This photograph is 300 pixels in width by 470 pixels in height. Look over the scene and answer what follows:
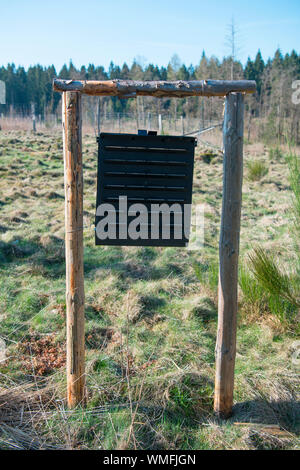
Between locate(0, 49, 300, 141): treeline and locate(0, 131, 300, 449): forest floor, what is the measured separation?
23.4 meters

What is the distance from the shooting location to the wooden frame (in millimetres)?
2492

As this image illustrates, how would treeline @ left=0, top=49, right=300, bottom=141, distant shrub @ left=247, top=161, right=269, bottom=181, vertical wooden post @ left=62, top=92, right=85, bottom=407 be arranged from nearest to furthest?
vertical wooden post @ left=62, top=92, right=85, bottom=407, distant shrub @ left=247, top=161, right=269, bottom=181, treeline @ left=0, top=49, right=300, bottom=141

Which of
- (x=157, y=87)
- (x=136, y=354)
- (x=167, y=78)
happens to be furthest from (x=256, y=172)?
(x=167, y=78)

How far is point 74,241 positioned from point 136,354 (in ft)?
4.62

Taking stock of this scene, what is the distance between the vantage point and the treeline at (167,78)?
29828mm

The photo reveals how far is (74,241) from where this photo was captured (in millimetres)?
2607

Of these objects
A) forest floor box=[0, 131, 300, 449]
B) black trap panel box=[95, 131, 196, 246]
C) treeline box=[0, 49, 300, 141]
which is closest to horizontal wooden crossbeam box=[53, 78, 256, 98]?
black trap panel box=[95, 131, 196, 246]

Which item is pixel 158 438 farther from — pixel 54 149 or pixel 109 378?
pixel 54 149

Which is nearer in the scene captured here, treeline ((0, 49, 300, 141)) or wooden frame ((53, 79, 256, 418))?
wooden frame ((53, 79, 256, 418))

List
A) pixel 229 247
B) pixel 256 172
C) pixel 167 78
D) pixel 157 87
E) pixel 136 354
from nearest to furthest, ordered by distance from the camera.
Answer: pixel 157 87, pixel 229 247, pixel 136 354, pixel 256 172, pixel 167 78

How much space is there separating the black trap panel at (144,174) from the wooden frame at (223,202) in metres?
0.18

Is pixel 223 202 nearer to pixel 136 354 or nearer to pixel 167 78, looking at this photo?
pixel 136 354

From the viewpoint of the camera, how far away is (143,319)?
410 cm

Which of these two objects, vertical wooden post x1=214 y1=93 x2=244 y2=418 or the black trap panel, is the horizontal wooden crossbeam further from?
the black trap panel
